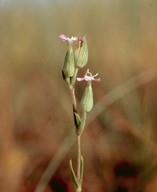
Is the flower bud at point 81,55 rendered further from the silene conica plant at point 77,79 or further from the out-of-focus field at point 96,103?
the out-of-focus field at point 96,103

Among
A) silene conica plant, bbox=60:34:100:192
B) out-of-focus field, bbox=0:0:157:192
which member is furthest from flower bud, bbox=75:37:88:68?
out-of-focus field, bbox=0:0:157:192

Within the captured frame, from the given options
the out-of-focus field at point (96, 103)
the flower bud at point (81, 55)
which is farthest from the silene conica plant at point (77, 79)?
the out-of-focus field at point (96, 103)

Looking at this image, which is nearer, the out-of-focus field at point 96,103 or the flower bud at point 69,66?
the flower bud at point 69,66

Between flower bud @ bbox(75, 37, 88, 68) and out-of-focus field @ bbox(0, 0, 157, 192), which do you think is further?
out-of-focus field @ bbox(0, 0, 157, 192)

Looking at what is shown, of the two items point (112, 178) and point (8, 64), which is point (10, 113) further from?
point (112, 178)

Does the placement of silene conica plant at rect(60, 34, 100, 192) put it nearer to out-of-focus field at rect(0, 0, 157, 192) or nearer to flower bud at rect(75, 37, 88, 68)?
flower bud at rect(75, 37, 88, 68)

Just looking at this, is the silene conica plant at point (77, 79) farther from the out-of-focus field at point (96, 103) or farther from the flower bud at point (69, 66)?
the out-of-focus field at point (96, 103)

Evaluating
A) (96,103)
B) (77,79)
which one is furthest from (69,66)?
(96,103)

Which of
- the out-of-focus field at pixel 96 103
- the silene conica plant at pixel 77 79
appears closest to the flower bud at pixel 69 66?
the silene conica plant at pixel 77 79
